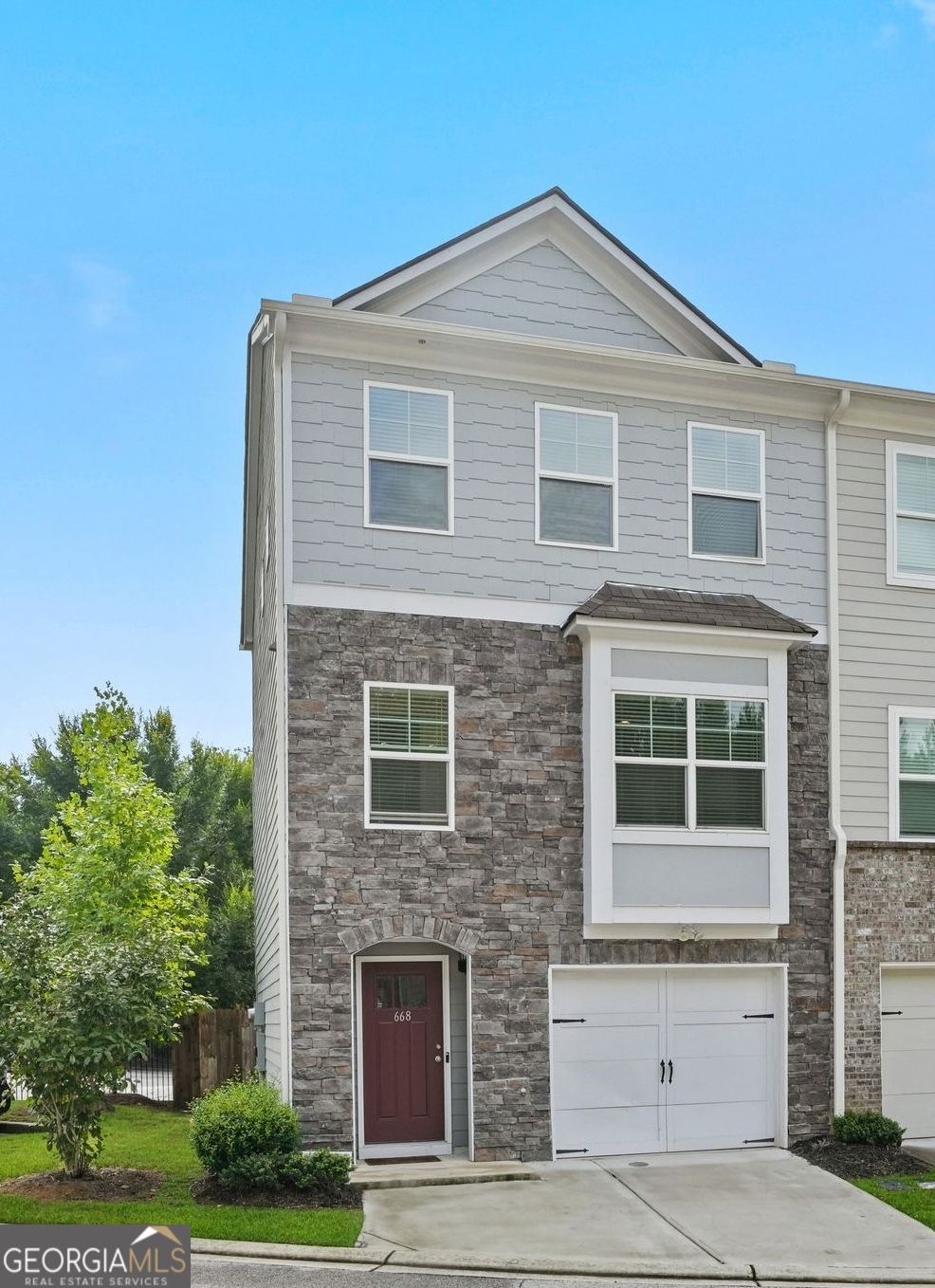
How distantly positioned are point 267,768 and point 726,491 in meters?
6.69

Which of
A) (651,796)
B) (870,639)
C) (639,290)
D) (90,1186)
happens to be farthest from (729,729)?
(90,1186)

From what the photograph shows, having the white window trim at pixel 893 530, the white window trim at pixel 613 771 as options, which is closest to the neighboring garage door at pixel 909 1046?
the white window trim at pixel 613 771

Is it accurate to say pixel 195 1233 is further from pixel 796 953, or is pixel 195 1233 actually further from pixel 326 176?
pixel 326 176

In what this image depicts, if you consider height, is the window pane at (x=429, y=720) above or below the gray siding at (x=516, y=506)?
below

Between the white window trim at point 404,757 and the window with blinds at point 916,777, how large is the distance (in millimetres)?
5579

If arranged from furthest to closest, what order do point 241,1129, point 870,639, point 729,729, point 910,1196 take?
point 870,639 < point 729,729 < point 910,1196 < point 241,1129

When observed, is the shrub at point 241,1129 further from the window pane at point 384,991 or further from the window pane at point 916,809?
the window pane at point 916,809

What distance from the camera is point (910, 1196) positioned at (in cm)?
1152

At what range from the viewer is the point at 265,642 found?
16062mm

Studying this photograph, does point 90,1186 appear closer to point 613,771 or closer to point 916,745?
point 613,771

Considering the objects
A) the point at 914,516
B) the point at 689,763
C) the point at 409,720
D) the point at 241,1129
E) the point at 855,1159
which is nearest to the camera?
the point at 241,1129

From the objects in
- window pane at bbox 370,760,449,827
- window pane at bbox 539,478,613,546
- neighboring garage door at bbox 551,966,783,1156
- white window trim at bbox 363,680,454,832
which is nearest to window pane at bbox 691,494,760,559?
window pane at bbox 539,478,613,546

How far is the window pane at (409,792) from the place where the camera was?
12883mm

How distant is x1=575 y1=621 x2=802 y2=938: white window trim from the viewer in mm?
13156
